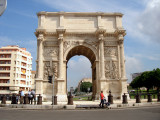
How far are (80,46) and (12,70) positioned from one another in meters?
31.3

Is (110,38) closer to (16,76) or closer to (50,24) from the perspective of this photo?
Answer: (50,24)

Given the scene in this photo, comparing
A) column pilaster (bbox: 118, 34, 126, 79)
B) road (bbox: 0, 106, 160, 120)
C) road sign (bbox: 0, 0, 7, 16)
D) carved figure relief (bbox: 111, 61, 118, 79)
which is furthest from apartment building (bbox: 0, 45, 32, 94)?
road sign (bbox: 0, 0, 7, 16)

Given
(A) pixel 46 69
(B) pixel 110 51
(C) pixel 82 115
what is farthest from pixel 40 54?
(C) pixel 82 115

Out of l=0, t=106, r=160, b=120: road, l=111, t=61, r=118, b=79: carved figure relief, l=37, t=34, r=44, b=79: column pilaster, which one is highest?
l=37, t=34, r=44, b=79: column pilaster

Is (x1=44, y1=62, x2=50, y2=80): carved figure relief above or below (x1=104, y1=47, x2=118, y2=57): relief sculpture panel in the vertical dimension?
below

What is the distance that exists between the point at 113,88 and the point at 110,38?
6.57 metres

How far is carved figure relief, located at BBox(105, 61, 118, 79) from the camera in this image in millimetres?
22522

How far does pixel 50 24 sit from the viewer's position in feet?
77.6

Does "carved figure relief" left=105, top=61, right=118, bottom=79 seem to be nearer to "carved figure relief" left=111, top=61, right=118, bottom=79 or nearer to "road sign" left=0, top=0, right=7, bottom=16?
"carved figure relief" left=111, top=61, right=118, bottom=79

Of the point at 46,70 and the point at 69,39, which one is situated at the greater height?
the point at 69,39

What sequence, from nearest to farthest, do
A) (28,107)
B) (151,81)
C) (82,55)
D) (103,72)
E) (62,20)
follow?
(28,107) < (103,72) < (62,20) < (82,55) < (151,81)

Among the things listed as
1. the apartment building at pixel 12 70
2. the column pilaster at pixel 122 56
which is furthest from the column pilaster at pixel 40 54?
the apartment building at pixel 12 70

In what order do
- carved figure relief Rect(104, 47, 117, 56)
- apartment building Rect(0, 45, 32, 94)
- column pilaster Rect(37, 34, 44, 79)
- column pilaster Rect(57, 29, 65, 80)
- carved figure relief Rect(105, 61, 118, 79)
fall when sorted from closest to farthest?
column pilaster Rect(57, 29, 65, 80) → column pilaster Rect(37, 34, 44, 79) → carved figure relief Rect(105, 61, 118, 79) → carved figure relief Rect(104, 47, 117, 56) → apartment building Rect(0, 45, 32, 94)

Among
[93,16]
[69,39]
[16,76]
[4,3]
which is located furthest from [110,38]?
[16,76]
